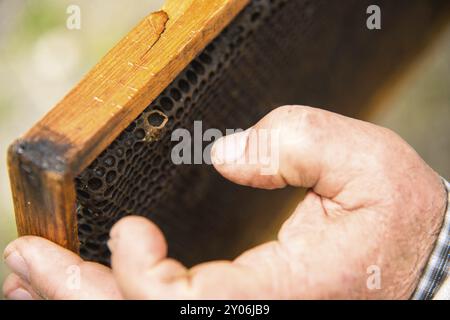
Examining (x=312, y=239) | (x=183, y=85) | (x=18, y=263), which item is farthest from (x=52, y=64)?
(x=312, y=239)

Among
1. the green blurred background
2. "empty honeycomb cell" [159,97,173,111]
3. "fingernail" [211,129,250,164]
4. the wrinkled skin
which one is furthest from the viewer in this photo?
the green blurred background

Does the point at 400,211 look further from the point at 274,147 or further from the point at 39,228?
the point at 39,228

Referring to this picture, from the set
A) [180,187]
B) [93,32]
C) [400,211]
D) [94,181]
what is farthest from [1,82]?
[400,211]

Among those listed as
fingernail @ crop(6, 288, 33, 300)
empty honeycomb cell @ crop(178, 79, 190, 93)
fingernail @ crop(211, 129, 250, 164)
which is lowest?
fingernail @ crop(6, 288, 33, 300)

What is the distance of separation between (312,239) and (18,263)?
1.42 feet

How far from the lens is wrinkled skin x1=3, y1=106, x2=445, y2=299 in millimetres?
646

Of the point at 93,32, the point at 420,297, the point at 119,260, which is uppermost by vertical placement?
the point at 93,32

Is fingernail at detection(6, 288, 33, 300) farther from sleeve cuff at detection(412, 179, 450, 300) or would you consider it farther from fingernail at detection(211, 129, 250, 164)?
sleeve cuff at detection(412, 179, 450, 300)

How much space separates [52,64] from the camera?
1859mm

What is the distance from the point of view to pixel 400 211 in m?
0.75

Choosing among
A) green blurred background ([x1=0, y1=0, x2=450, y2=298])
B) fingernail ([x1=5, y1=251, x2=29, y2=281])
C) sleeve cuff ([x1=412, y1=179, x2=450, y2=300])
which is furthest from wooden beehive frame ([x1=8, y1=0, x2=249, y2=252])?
green blurred background ([x1=0, y1=0, x2=450, y2=298])

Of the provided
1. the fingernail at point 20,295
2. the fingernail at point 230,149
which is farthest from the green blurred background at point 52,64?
the fingernail at point 230,149

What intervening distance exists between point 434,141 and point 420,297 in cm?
95

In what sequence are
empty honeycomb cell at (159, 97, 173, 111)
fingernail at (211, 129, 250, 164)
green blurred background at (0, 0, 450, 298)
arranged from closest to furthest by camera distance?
fingernail at (211, 129, 250, 164), empty honeycomb cell at (159, 97, 173, 111), green blurred background at (0, 0, 450, 298)
